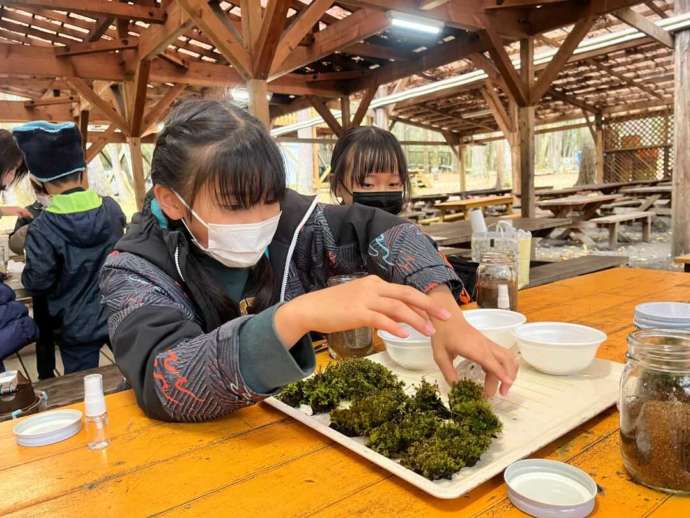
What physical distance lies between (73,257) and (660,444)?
2.64 metres

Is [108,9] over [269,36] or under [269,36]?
over

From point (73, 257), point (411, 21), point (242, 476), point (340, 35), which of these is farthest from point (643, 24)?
point (242, 476)

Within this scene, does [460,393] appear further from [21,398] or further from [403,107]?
[403,107]

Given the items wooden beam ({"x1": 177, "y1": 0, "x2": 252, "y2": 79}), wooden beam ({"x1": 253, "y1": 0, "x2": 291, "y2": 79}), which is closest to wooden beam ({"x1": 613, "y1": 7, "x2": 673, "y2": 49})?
wooden beam ({"x1": 253, "y1": 0, "x2": 291, "y2": 79})

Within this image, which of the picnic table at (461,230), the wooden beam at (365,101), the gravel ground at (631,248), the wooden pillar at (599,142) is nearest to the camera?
the picnic table at (461,230)

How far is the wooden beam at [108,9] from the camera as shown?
4396 mm

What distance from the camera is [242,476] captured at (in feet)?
2.35

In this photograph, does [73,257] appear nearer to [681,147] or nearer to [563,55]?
[563,55]

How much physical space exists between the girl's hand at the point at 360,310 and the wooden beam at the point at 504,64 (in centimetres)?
516

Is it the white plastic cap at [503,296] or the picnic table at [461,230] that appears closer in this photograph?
the white plastic cap at [503,296]

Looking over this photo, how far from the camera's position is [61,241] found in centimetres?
250

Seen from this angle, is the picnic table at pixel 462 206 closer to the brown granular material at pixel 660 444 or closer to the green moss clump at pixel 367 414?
the green moss clump at pixel 367 414

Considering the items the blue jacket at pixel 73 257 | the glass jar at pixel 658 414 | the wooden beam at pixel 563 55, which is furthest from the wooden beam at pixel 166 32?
the glass jar at pixel 658 414

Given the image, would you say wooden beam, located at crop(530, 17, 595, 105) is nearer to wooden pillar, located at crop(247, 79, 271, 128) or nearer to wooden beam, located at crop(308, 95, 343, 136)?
wooden pillar, located at crop(247, 79, 271, 128)
